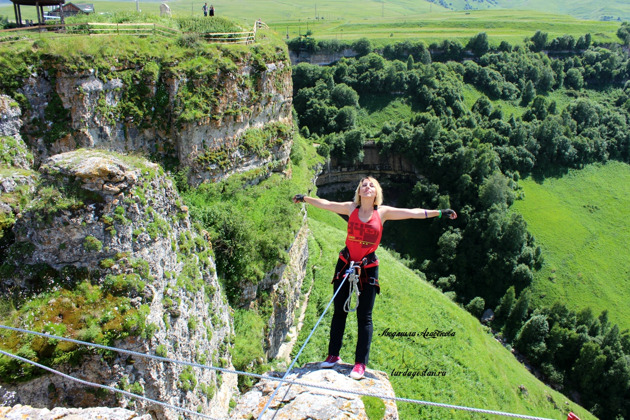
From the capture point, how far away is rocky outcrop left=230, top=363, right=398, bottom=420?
7441 millimetres

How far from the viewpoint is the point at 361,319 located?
29.5ft

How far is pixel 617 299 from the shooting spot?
1989 inches

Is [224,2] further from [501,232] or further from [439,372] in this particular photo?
[439,372]

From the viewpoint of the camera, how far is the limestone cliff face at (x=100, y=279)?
30.3 ft

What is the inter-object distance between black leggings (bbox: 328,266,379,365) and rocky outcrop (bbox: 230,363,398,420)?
461 millimetres

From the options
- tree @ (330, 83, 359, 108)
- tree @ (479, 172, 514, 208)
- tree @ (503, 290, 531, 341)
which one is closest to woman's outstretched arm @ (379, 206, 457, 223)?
tree @ (503, 290, 531, 341)

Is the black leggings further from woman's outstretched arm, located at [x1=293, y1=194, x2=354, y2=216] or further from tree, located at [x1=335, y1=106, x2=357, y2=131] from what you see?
tree, located at [x1=335, y1=106, x2=357, y2=131]

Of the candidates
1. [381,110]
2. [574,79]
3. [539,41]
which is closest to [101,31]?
[381,110]

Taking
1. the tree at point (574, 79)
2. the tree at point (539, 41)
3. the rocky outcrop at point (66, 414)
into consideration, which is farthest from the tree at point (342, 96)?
the rocky outcrop at point (66, 414)

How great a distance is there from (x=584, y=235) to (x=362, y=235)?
62.3 m

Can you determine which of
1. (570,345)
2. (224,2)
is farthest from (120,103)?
(224,2)

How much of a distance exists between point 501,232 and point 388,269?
89.9 ft

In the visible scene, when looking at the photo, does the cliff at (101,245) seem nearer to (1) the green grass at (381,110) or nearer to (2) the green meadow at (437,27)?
(1) the green grass at (381,110)

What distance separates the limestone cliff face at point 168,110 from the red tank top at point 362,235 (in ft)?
49.7
